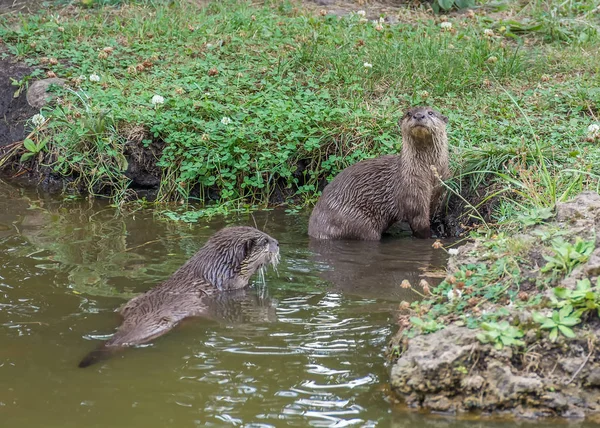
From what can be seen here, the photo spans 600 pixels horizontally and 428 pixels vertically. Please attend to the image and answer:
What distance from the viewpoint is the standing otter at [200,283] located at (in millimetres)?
4365

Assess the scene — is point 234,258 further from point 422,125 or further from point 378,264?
point 422,125

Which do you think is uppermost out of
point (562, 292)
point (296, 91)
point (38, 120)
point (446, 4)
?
point (446, 4)

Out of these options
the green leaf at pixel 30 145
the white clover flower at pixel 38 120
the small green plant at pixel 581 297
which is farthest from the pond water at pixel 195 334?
the white clover flower at pixel 38 120

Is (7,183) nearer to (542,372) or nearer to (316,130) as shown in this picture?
(316,130)

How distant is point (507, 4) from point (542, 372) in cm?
711

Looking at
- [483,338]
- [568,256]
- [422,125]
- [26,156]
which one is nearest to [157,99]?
[26,156]

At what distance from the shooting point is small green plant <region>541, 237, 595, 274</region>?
3766 millimetres

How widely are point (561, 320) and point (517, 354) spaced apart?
22cm

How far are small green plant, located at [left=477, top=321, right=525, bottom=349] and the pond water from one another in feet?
1.10

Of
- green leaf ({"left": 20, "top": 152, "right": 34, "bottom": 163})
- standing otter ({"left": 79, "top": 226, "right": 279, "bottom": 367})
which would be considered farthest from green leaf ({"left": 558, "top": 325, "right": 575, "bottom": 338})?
green leaf ({"left": 20, "top": 152, "right": 34, "bottom": 163})

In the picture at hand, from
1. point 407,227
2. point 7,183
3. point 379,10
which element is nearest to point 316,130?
point 407,227

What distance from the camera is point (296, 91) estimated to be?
775cm

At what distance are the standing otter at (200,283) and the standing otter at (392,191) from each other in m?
1.08

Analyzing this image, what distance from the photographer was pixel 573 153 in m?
6.05
